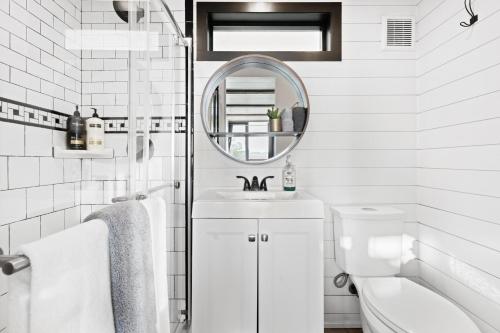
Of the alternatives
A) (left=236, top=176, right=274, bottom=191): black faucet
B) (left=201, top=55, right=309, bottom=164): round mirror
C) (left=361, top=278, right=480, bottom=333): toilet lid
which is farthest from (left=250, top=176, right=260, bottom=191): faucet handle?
(left=361, top=278, right=480, bottom=333): toilet lid

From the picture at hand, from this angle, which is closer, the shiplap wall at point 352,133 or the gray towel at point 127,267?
the gray towel at point 127,267

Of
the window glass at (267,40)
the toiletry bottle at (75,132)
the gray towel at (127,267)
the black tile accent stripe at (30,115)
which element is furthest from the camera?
the window glass at (267,40)

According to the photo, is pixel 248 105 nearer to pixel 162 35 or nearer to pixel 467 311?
pixel 162 35

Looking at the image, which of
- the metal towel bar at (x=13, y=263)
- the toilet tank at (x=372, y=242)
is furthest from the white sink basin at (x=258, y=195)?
the metal towel bar at (x=13, y=263)

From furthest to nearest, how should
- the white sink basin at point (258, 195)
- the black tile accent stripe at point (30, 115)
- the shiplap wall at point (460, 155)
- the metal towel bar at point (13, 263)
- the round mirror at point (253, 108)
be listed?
1. the round mirror at point (253, 108)
2. the white sink basin at point (258, 195)
3. the shiplap wall at point (460, 155)
4. the black tile accent stripe at point (30, 115)
5. the metal towel bar at point (13, 263)

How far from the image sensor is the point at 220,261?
164 centimetres

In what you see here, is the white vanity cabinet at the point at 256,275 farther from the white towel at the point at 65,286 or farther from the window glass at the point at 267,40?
the window glass at the point at 267,40

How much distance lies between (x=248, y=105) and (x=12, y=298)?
1681 mm

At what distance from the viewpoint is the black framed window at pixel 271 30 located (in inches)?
81.6

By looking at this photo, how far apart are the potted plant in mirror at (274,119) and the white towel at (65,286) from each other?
137 centimetres

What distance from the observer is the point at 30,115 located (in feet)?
2.47

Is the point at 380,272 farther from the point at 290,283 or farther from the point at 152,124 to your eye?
→ the point at 152,124

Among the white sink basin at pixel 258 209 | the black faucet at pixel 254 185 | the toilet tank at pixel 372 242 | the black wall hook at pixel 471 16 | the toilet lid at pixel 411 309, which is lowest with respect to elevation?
the toilet lid at pixel 411 309

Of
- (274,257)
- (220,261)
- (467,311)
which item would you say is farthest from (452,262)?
(220,261)
